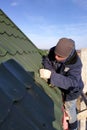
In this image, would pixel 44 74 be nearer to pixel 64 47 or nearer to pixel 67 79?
pixel 67 79

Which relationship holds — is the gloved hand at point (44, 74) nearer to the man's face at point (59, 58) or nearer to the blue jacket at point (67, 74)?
the blue jacket at point (67, 74)

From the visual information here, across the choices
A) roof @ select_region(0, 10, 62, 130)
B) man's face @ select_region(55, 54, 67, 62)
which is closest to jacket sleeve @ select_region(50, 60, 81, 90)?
man's face @ select_region(55, 54, 67, 62)

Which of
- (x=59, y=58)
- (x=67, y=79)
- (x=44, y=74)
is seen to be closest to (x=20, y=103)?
(x=44, y=74)

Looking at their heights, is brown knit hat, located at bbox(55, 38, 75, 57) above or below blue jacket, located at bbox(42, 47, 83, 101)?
above

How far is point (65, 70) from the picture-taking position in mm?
3836

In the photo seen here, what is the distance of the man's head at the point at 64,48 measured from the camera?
12.0 feet

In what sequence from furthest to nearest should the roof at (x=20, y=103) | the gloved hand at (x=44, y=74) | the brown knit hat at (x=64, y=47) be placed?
the brown knit hat at (x=64, y=47) → the gloved hand at (x=44, y=74) → the roof at (x=20, y=103)

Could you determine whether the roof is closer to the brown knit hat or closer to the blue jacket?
the blue jacket

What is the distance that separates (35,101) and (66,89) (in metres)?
1.51

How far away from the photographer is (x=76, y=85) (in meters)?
3.71

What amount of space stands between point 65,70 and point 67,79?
259 millimetres

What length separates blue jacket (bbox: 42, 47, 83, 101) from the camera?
357cm

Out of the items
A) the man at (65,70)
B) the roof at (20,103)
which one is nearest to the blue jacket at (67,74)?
the man at (65,70)

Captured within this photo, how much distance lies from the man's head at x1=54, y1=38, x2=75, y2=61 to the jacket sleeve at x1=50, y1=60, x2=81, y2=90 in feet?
0.65
